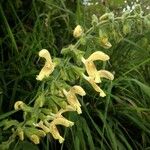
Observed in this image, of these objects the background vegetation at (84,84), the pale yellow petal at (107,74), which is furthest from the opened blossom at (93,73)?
the background vegetation at (84,84)

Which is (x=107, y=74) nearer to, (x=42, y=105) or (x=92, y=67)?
(x=92, y=67)

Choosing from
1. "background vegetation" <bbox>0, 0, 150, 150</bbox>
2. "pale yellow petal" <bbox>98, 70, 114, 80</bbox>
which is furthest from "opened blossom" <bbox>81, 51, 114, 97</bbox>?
"background vegetation" <bbox>0, 0, 150, 150</bbox>

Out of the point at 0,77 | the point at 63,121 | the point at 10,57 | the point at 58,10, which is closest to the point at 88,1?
the point at 58,10

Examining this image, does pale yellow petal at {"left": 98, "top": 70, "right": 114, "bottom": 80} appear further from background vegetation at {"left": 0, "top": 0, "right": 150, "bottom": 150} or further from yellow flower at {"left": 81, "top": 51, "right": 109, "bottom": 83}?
background vegetation at {"left": 0, "top": 0, "right": 150, "bottom": 150}

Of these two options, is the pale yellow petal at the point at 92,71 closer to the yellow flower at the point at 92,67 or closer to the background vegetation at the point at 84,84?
the yellow flower at the point at 92,67

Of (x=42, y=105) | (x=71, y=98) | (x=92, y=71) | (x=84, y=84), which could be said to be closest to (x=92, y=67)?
(x=92, y=71)

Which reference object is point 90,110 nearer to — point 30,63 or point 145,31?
point 30,63

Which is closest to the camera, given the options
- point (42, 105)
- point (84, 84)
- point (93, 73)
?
point (42, 105)

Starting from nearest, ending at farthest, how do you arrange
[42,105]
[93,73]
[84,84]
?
1. [42,105]
2. [93,73]
3. [84,84]
